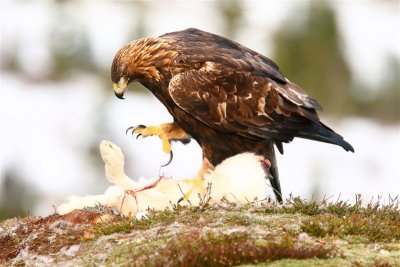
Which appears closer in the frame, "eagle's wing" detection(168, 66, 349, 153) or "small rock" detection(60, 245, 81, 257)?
"small rock" detection(60, 245, 81, 257)

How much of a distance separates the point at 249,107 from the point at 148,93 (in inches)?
1229

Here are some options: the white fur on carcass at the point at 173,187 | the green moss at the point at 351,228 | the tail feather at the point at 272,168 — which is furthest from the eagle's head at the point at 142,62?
the green moss at the point at 351,228

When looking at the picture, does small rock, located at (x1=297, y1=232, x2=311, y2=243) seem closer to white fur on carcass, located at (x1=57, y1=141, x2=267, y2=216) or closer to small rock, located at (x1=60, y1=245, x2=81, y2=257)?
white fur on carcass, located at (x1=57, y1=141, x2=267, y2=216)

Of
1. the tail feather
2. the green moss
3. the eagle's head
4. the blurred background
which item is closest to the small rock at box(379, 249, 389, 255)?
the green moss

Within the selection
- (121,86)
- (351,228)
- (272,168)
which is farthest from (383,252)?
(121,86)

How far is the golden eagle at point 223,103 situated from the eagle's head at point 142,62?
0.01 m

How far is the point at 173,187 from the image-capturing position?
14.9 metres

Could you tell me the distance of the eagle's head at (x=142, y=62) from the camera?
15273 millimetres

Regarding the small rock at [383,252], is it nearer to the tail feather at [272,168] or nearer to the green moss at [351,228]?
the green moss at [351,228]

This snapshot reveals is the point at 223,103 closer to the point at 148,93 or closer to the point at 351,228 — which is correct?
the point at 351,228

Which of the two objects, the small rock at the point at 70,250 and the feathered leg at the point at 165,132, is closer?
the small rock at the point at 70,250

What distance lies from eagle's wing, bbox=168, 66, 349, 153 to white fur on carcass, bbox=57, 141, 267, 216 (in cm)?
44

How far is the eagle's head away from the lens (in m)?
15.3

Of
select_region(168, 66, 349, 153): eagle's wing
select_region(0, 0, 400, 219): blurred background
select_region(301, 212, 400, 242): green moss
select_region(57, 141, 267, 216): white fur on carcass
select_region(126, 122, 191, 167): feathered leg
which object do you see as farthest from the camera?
select_region(0, 0, 400, 219): blurred background
